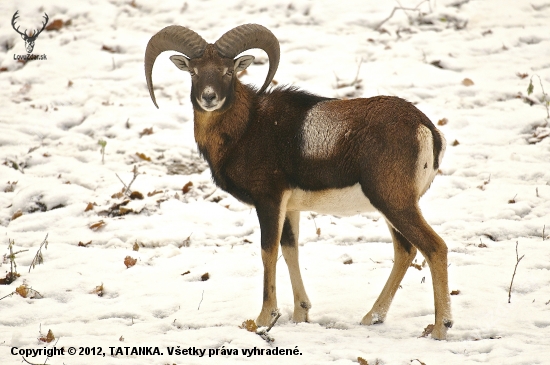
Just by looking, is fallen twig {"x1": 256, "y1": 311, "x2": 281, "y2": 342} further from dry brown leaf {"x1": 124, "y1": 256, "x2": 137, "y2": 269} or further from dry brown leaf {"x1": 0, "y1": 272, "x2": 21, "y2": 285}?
dry brown leaf {"x1": 0, "y1": 272, "x2": 21, "y2": 285}

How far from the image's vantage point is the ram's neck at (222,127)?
699 cm

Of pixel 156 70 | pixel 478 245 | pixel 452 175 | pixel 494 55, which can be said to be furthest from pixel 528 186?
pixel 156 70

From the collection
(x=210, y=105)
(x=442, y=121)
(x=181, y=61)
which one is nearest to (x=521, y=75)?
(x=442, y=121)

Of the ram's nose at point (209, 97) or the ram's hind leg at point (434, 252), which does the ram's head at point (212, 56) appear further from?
the ram's hind leg at point (434, 252)

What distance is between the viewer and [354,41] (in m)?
14.7

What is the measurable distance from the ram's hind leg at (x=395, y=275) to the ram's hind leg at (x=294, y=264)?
26.8 inches

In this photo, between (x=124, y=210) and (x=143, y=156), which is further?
(x=143, y=156)

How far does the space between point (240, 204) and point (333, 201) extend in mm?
3547

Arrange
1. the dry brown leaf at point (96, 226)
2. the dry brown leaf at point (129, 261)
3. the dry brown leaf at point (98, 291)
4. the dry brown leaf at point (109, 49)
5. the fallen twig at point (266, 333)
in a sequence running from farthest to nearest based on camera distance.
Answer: the dry brown leaf at point (109, 49)
the dry brown leaf at point (96, 226)
the dry brown leaf at point (129, 261)
the dry brown leaf at point (98, 291)
the fallen twig at point (266, 333)

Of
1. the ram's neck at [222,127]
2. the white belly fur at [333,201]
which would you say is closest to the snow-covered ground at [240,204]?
the white belly fur at [333,201]

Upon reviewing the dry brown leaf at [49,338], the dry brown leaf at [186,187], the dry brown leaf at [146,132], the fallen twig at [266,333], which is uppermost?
the dry brown leaf at [146,132]

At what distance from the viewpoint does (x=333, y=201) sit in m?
6.63

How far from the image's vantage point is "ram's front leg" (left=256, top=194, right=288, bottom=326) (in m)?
6.61

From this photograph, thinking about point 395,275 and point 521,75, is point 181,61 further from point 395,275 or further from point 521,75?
point 521,75
